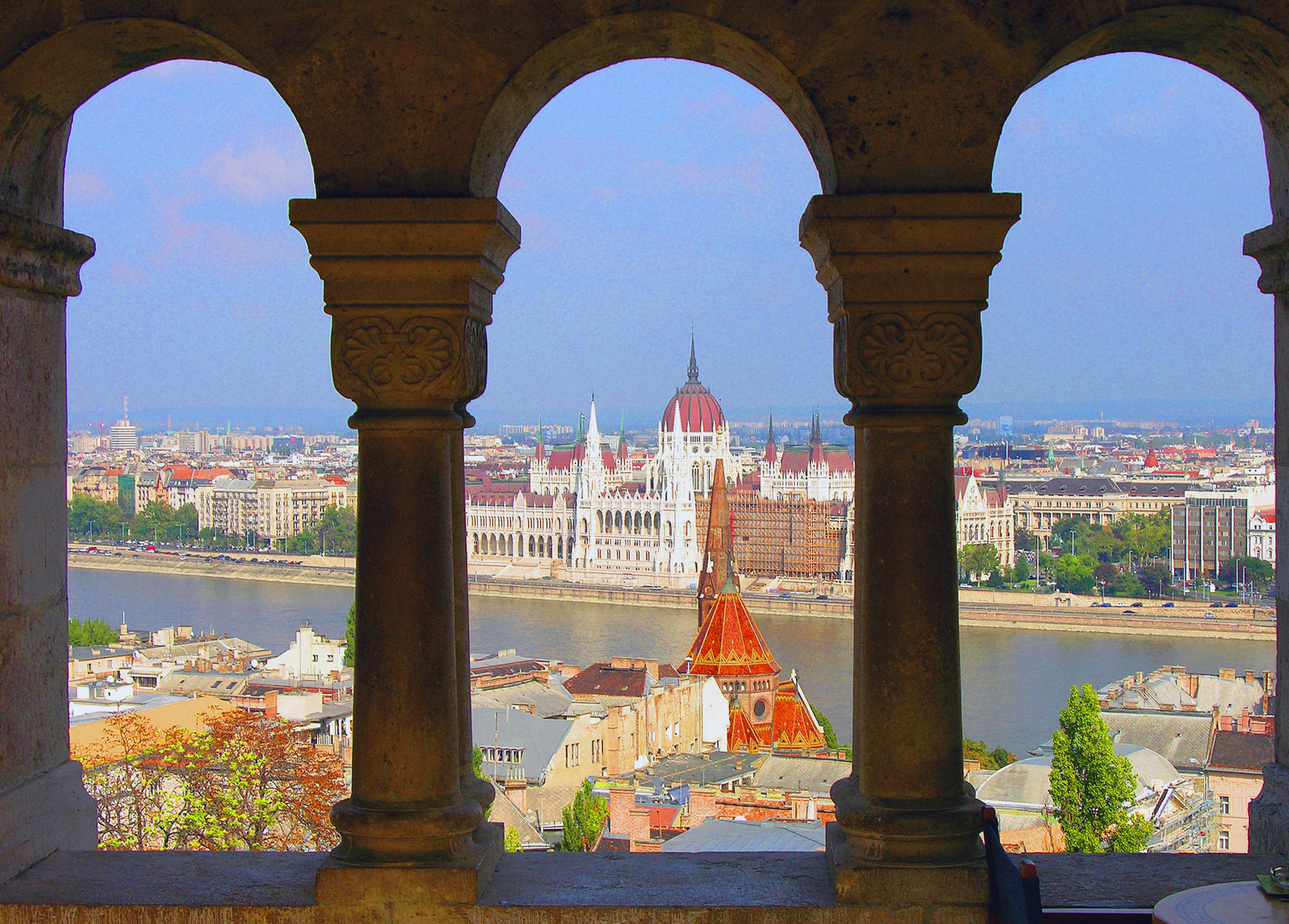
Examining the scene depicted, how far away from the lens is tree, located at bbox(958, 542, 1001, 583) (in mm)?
42094

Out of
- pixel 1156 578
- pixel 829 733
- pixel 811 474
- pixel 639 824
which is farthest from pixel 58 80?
pixel 811 474

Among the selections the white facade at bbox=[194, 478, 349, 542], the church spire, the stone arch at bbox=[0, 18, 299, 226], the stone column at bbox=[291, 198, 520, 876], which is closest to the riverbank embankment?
the church spire

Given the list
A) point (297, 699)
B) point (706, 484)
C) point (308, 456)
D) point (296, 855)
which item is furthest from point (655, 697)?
point (308, 456)

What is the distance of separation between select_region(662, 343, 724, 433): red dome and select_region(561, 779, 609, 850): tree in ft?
139

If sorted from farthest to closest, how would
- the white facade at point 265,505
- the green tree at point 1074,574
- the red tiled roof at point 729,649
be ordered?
the white facade at point 265,505
the green tree at point 1074,574
the red tiled roof at point 729,649

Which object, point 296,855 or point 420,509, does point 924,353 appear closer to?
point 420,509

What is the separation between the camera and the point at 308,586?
3950 cm

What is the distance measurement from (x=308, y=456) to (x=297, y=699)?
7627 centimetres

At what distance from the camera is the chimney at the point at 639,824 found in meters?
10.8

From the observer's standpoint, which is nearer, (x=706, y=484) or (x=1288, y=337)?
(x=1288, y=337)

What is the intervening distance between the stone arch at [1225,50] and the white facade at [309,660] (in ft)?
54.9

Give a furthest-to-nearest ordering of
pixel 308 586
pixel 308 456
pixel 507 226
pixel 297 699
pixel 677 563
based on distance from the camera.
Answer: pixel 308 456
pixel 677 563
pixel 308 586
pixel 297 699
pixel 507 226

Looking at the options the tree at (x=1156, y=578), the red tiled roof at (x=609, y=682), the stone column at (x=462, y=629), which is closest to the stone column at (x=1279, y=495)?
the stone column at (x=462, y=629)

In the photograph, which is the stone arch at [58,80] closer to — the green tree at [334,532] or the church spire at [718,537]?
the church spire at [718,537]
